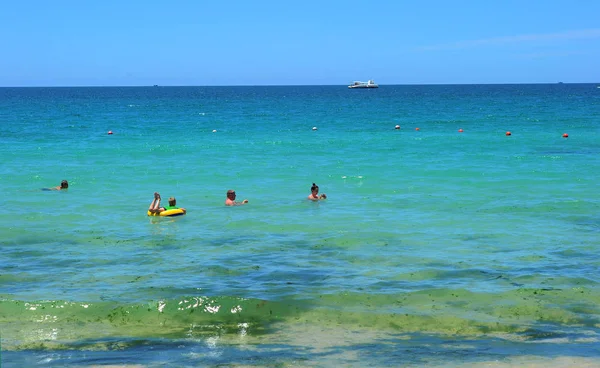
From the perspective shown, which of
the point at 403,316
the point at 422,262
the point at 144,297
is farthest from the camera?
the point at 422,262

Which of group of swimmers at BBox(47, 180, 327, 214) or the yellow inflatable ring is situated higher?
group of swimmers at BBox(47, 180, 327, 214)

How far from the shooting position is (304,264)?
1764cm

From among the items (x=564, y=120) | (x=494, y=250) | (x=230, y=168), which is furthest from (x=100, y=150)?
(x=564, y=120)

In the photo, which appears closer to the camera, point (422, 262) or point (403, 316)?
point (403, 316)

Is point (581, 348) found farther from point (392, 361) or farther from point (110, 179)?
point (110, 179)

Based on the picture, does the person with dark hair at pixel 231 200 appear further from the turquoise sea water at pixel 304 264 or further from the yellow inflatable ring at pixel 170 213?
the yellow inflatable ring at pixel 170 213

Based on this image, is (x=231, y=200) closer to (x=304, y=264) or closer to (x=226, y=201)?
(x=226, y=201)

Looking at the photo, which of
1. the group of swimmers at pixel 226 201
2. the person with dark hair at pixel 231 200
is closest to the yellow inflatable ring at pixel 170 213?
the group of swimmers at pixel 226 201

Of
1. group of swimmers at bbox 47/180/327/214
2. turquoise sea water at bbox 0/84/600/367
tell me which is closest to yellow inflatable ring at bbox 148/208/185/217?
group of swimmers at bbox 47/180/327/214

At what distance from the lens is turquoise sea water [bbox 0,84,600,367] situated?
1189cm

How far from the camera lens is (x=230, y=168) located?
37.9m

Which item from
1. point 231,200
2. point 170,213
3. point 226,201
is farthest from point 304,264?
point 226,201

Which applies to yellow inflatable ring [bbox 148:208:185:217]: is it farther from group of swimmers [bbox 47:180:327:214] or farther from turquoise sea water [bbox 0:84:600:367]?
turquoise sea water [bbox 0:84:600:367]

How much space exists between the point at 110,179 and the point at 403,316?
22790 millimetres
